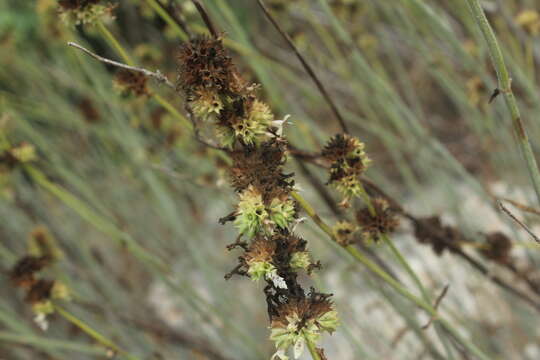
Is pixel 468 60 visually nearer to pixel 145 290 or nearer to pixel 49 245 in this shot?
pixel 49 245

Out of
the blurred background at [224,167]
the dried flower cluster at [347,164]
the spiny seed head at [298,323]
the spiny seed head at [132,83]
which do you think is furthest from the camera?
the blurred background at [224,167]

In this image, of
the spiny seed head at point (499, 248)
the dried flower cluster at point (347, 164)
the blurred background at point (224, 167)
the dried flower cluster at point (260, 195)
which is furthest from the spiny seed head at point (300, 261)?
the spiny seed head at point (499, 248)

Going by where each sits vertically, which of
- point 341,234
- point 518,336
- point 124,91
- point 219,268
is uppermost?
point 219,268

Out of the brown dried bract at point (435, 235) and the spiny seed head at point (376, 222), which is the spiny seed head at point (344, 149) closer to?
the spiny seed head at point (376, 222)

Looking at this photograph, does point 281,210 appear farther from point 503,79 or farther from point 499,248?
point 499,248

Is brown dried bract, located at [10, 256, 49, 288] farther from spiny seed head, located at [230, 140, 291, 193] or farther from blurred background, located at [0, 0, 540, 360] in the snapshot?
spiny seed head, located at [230, 140, 291, 193]

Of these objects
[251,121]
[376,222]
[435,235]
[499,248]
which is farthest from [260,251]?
[499,248]

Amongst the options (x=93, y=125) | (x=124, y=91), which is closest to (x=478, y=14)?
(x=124, y=91)
